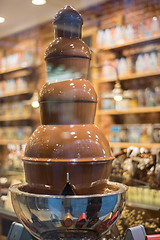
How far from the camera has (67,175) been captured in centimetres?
51

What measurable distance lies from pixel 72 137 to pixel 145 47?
3.27 m

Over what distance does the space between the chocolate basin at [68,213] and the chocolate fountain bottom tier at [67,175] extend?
36 millimetres

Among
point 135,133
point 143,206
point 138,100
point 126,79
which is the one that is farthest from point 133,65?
point 143,206

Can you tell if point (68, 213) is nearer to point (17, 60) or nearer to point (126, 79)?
point (126, 79)

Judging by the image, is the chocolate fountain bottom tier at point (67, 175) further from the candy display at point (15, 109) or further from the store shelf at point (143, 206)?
the candy display at point (15, 109)

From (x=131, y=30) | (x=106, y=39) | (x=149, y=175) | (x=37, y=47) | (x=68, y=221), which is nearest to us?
(x=68, y=221)

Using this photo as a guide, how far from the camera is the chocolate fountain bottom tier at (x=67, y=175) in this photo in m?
0.50

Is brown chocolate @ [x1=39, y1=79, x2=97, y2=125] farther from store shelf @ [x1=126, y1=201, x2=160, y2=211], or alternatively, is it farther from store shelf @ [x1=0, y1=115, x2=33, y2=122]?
store shelf @ [x1=0, y1=115, x2=33, y2=122]

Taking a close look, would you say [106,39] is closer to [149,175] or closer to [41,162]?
[149,175]

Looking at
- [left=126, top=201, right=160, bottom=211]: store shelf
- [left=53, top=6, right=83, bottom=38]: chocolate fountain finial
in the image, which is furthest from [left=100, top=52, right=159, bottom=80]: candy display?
[left=53, top=6, right=83, bottom=38]: chocolate fountain finial

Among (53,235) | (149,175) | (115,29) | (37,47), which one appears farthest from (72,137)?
(37,47)

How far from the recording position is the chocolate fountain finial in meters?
0.58

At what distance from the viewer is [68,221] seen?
1.60ft

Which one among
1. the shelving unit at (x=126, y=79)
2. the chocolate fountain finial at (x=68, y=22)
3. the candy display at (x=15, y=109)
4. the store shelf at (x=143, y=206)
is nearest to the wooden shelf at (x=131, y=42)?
the shelving unit at (x=126, y=79)
